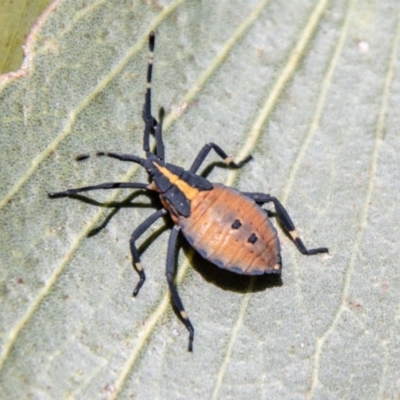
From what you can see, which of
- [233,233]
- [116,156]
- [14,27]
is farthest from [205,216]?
[14,27]

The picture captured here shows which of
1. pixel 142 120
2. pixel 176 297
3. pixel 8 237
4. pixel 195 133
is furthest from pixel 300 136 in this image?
pixel 8 237

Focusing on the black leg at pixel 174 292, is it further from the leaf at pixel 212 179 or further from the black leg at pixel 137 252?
the black leg at pixel 137 252

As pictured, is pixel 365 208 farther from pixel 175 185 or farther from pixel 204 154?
pixel 175 185

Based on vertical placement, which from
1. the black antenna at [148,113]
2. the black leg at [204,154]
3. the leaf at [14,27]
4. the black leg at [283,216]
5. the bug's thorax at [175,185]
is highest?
the leaf at [14,27]

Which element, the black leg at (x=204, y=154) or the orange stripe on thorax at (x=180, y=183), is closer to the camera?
the orange stripe on thorax at (x=180, y=183)

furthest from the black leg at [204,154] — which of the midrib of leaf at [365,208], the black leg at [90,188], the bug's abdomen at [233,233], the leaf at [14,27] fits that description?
the leaf at [14,27]

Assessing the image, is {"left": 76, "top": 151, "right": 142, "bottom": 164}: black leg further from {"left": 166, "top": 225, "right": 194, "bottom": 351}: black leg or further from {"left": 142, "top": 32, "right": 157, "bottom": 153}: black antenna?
{"left": 166, "top": 225, "right": 194, "bottom": 351}: black leg

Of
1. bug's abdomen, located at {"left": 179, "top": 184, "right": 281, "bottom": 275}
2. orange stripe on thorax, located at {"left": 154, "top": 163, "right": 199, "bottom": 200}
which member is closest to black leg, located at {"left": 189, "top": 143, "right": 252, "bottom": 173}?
orange stripe on thorax, located at {"left": 154, "top": 163, "right": 199, "bottom": 200}
